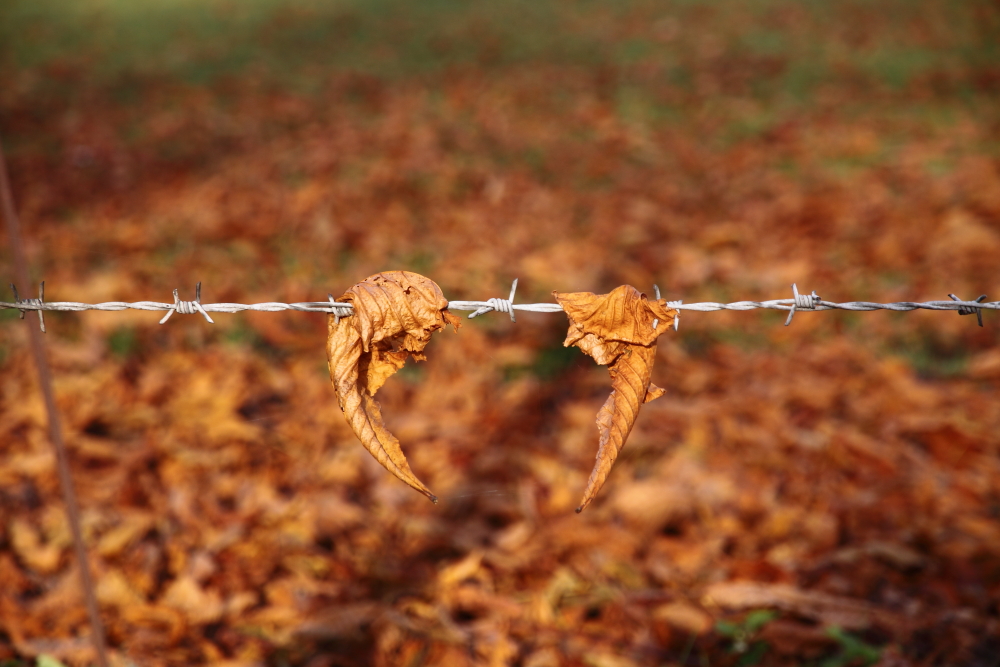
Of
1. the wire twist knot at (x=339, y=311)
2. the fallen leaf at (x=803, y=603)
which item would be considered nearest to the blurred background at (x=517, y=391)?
the fallen leaf at (x=803, y=603)

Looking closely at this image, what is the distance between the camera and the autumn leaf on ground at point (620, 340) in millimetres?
1146

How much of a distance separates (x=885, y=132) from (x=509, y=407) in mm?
4319

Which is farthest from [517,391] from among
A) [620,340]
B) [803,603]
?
[620,340]

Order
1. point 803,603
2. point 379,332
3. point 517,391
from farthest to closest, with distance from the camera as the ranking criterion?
point 517,391, point 803,603, point 379,332

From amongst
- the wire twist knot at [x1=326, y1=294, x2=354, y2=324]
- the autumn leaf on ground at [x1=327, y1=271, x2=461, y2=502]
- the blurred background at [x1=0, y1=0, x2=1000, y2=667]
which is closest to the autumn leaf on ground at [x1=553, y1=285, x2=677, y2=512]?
the autumn leaf on ground at [x1=327, y1=271, x2=461, y2=502]

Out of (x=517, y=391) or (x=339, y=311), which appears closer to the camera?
(x=339, y=311)

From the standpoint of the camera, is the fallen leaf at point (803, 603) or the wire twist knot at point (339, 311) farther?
the fallen leaf at point (803, 603)

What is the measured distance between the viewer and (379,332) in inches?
45.1

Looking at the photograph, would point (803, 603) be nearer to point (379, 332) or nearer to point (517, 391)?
point (517, 391)

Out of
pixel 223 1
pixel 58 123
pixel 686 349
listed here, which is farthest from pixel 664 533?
pixel 223 1

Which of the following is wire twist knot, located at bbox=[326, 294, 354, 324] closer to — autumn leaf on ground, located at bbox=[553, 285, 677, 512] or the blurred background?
autumn leaf on ground, located at bbox=[553, 285, 677, 512]

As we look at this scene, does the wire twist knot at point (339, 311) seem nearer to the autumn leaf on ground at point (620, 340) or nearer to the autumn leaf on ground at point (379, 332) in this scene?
the autumn leaf on ground at point (379, 332)

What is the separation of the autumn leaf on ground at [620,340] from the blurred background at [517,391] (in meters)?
1.19

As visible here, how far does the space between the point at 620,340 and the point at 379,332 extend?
0.38 metres
